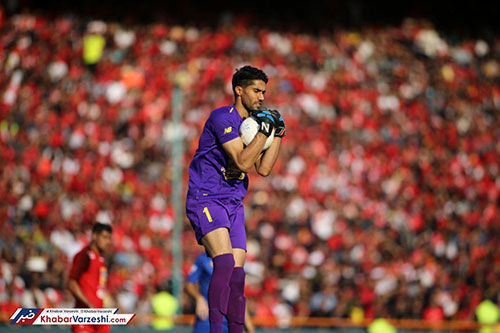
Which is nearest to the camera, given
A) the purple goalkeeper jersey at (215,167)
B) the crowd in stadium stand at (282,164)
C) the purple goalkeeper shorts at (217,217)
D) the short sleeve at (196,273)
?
the purple goalkeeper shorts at (217,217)

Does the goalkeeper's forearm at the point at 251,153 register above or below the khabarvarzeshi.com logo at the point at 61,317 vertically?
above

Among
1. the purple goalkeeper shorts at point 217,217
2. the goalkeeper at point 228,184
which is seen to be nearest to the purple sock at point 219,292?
the goalkeeper at point 228,184

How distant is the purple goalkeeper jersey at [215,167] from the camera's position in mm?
5258

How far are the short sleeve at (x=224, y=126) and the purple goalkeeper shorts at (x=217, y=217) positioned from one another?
16.6 inches

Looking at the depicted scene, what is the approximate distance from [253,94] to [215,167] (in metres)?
0.55

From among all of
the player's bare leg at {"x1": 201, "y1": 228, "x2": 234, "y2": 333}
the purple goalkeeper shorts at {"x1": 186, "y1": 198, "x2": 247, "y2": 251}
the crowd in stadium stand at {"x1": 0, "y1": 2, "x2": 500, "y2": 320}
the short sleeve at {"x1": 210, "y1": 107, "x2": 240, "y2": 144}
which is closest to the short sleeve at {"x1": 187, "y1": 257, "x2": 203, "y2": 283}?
the purple goalkeeper shorts at {"x1": 186, "y1": 198, "x2": 247, "y2": 251}

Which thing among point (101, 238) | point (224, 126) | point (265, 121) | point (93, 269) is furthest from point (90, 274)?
point (265, 121)

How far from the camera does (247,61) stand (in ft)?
48.1

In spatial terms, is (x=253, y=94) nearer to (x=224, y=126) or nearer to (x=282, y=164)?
(x=224, y=126)

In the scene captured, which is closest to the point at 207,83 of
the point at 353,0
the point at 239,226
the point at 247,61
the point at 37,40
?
the point at 247,61

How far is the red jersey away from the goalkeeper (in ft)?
5.54

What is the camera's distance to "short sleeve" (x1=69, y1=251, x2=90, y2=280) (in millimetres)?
6551

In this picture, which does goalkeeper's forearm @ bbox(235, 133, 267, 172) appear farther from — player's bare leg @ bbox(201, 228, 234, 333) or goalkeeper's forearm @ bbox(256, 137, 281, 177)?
player's bare leg @ bbox(201, 228, 234, 333)

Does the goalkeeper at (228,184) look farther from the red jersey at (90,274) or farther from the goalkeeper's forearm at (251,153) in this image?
the red jersey at (90,274)
